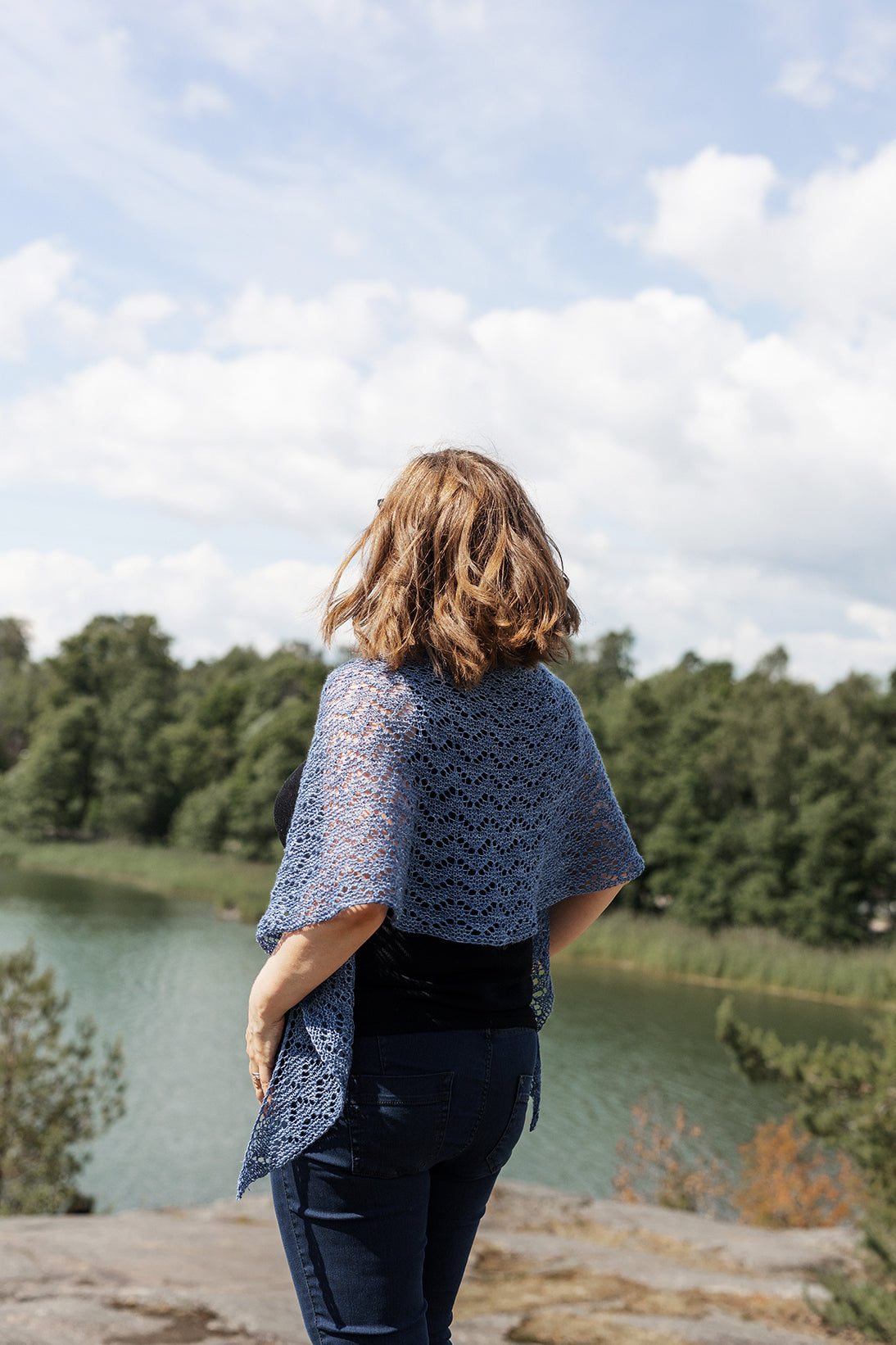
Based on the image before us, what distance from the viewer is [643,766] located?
27.3m

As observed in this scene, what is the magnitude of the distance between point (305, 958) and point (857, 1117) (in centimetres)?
533

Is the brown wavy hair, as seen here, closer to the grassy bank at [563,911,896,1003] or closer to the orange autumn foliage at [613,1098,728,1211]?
the orange autumn foliage at [613,1098,728,1211]

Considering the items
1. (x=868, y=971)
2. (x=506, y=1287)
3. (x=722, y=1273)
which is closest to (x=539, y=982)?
(x=506, y=1287)

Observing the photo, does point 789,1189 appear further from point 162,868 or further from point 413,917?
point 162,868

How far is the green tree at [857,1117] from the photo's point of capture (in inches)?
162

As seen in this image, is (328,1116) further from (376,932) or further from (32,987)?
(32,987)

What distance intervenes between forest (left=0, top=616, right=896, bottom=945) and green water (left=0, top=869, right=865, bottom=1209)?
5.77 meters

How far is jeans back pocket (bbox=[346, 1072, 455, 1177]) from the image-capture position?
1206 millimetres

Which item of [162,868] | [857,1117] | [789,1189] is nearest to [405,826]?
[857,1117]

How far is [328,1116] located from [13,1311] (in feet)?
7.29

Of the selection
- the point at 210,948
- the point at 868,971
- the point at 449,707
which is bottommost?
the point at 210,948

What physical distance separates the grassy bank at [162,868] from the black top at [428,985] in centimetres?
2236

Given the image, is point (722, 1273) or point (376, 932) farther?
point (722, 1273)

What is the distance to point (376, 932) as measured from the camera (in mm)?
1279
